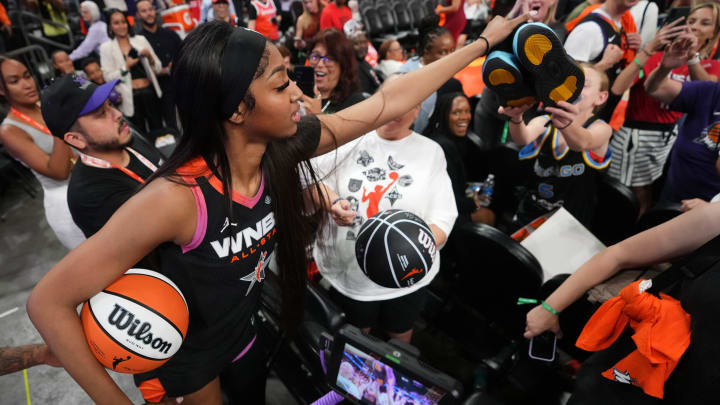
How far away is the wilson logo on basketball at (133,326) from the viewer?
1134 millimetres

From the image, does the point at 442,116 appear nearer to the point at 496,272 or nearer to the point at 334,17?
the point at 496,272

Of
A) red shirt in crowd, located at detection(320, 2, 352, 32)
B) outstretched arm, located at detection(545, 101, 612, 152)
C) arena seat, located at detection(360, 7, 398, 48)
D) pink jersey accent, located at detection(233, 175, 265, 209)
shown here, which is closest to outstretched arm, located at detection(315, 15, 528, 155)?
pink jersey accent, located at detection(233, 175, 265, 209)

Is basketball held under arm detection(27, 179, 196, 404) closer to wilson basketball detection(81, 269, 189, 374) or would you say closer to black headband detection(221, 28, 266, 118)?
wilson basketball detection(81, 269, 189, 374)

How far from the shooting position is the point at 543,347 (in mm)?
1966

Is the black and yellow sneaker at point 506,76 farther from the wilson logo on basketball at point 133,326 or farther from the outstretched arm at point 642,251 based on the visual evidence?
the wilson logo on basketball at point 133,326

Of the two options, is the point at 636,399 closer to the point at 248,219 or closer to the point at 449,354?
the point at 248,219

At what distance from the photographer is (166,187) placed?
3.55ft

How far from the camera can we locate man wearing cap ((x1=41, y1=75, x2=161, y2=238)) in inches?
70.1

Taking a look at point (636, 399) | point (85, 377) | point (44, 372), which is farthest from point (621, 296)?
point (44, 372)

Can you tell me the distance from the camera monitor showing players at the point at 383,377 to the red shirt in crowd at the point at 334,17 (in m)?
4.82

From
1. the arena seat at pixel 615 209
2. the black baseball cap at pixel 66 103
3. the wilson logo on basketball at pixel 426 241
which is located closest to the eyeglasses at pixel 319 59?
the black baseball cap at pixel 66 103

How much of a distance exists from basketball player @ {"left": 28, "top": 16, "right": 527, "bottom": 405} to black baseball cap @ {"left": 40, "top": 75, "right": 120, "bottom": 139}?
1.08 m

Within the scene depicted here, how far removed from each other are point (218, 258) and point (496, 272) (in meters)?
1.46

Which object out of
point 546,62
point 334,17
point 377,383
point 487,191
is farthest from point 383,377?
point 334,17
